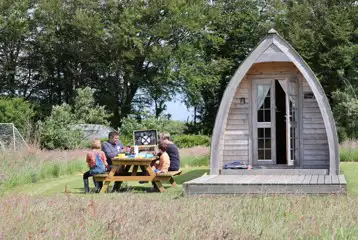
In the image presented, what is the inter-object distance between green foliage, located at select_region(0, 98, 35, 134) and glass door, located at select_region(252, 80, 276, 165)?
1926cm

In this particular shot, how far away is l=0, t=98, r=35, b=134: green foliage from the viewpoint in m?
32.2

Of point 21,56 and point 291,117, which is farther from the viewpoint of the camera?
point 21,56

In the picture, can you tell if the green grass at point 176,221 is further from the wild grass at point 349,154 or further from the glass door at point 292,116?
the wild grass at point 349,154

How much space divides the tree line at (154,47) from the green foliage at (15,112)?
13.1 ft

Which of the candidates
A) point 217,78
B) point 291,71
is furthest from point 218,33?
point 291,71

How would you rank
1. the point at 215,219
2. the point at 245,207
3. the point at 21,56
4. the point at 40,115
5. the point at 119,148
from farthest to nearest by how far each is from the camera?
the point at 21,56 < the point at 40,115 < the point at 119,148 < the point at 245,207 < the point at 215,219

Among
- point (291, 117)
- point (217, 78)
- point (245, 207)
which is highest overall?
point (217, 78)

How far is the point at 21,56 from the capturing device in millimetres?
40062

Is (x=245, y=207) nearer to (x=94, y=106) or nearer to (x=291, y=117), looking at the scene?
(x=291, y=117)

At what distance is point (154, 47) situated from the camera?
121 feet

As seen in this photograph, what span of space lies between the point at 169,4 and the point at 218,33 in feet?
16.4

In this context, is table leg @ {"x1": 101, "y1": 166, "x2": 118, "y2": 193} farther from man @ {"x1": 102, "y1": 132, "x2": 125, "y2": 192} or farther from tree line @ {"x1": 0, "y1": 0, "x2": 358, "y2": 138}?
tree line @ {"x1": 0, "y1": 0, "x2": 358, "y2": 138}

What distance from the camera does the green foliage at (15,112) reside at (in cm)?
3219

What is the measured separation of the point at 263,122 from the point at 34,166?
6119 millimetres
